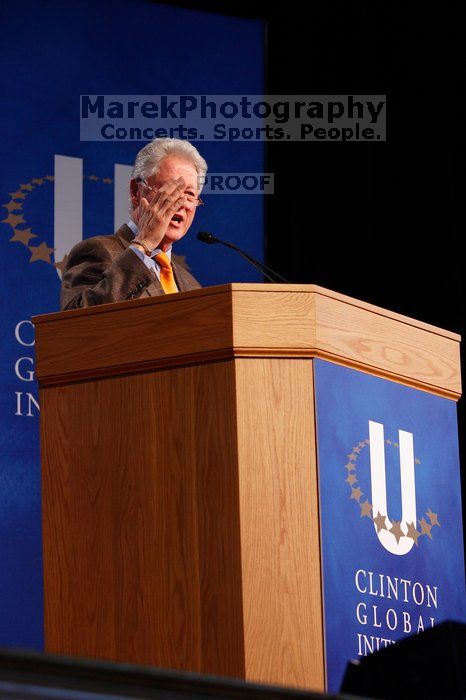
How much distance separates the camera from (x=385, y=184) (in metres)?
4.71

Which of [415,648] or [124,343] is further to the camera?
[124,343]

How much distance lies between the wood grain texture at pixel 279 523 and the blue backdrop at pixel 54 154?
1.73m

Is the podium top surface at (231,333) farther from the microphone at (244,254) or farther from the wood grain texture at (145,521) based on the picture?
the microphone at (244,254)

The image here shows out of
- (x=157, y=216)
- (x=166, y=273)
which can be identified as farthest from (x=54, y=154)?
(x=157, y=216)

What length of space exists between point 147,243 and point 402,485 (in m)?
0.80

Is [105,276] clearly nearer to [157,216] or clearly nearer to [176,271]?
[157,216]

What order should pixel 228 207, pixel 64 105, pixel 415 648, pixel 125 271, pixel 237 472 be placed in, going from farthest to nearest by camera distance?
1. pixel 228 207
2. pixel 64 105
3. pixel 125 271
4. pixel 237 472
5. pixel 415 648

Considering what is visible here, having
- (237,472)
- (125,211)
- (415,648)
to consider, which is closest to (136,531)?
(237,472)

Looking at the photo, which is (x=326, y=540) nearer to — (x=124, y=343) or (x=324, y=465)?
(x=324, y=465)

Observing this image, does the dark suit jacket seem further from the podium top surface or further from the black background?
the black background

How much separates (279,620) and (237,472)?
26cm

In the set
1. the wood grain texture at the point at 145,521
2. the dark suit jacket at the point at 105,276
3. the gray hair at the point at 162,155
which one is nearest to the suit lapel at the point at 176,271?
the dark suit jacket at the point at 105,276

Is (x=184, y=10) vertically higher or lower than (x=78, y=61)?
higher

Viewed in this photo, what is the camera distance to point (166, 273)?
311cm
